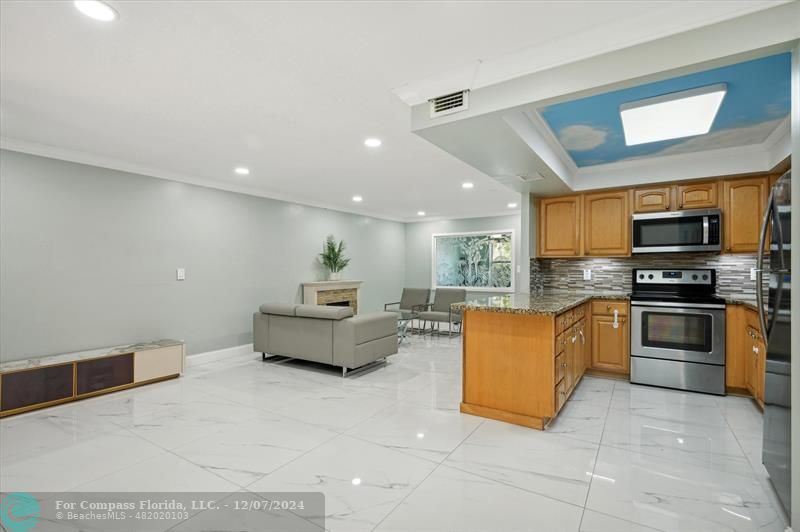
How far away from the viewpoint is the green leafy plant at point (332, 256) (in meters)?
6.61

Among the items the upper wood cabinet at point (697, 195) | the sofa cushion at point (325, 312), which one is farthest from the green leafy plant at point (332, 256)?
the upper wood cabinet at point (697, 195)

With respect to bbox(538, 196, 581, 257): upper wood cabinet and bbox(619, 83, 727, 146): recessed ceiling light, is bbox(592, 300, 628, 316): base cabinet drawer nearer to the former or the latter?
bbox(538, 196, 581, 257): upper wood cabinet

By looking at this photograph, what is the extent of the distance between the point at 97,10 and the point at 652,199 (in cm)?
478

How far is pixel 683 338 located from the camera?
371 centimetres

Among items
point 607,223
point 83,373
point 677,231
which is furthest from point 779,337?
point 83,373

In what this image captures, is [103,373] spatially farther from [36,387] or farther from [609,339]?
[609,339]

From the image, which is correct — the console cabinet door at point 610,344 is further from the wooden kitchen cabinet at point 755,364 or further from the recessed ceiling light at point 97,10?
the recessed ceiling light at point 97,10

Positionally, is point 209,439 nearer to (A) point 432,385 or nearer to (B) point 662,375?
(A) point 432,385

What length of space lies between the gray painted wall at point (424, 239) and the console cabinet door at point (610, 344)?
378 cm

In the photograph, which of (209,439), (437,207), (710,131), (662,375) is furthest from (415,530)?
(437,207)

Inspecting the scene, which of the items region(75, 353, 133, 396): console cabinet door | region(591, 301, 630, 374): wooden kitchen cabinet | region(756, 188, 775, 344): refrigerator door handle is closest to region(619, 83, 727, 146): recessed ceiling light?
region(756, 188, 775, 344): refrigerator door handle

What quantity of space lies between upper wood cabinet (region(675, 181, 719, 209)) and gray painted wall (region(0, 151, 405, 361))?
5073 millimetres

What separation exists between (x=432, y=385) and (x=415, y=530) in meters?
2.24

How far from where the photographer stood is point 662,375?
149 inches
